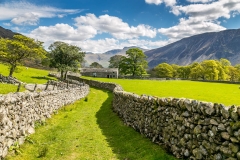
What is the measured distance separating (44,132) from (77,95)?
16802 millimetres

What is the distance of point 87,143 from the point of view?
12453 millimetres

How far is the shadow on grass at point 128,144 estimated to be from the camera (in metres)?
10.0

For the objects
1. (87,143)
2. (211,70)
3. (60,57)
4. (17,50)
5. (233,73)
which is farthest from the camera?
(233,73)

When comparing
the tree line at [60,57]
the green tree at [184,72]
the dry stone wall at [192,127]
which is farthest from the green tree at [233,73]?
the dry stone wall at [192,127]

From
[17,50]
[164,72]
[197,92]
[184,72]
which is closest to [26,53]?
[17,50]

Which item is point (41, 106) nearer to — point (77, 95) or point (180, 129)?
point (180, 129)

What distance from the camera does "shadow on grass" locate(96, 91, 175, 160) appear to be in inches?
394

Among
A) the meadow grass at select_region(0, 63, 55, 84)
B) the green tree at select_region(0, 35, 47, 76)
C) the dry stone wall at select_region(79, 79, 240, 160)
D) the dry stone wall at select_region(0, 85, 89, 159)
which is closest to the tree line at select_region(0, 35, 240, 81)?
the green tree at select_region(0, 35, 47, 76)

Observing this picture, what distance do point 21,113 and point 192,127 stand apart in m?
8.96

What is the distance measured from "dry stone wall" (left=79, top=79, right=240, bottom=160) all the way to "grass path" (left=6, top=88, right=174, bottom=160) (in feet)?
2.30

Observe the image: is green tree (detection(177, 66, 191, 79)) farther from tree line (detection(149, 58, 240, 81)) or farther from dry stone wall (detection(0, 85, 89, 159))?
dry stone wall (detection(0, 85, 89, 159))

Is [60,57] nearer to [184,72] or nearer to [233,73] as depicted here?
[184,72]

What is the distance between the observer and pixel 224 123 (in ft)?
23.6

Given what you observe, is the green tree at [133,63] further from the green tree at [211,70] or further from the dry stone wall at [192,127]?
the dry stone wall at [192,127]
